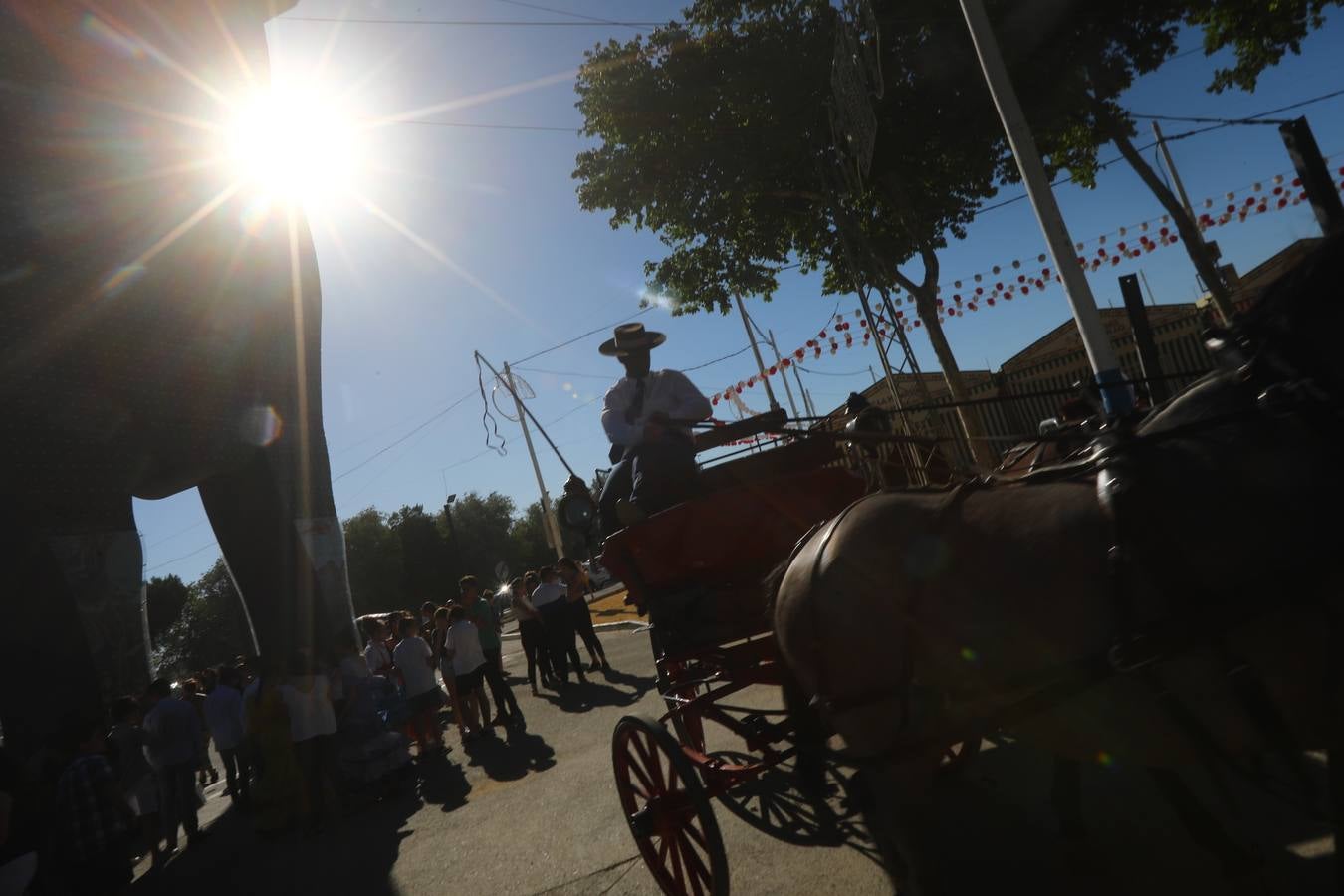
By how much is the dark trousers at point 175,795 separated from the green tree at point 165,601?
178 ft

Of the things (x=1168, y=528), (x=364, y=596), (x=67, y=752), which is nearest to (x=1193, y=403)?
(x=1168, y=528)

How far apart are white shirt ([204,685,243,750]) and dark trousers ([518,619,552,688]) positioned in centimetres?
366

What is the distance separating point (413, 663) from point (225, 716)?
2518 millimetres

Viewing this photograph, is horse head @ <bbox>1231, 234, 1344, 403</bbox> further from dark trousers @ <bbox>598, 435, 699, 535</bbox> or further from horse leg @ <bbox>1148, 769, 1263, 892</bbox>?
dark trousers @ <bbox>598, 435, 699, 535</bbox>

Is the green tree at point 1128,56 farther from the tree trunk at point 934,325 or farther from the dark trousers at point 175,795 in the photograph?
the dark trousers at point 175,795

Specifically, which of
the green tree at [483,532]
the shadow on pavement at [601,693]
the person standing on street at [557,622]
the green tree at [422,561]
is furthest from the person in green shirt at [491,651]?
the green tree at [483,532]

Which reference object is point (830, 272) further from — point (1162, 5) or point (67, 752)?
point (67, 752)

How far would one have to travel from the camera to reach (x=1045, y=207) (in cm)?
709

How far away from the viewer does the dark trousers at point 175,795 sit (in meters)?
8.00

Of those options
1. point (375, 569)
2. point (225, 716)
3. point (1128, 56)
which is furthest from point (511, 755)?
point (375, 569)

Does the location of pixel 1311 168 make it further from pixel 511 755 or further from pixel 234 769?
pixel 234 769

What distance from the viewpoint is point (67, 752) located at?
6078 millimetres

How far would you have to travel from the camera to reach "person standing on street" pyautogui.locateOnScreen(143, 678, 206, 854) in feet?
26.0

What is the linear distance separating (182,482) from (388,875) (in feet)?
20.3
